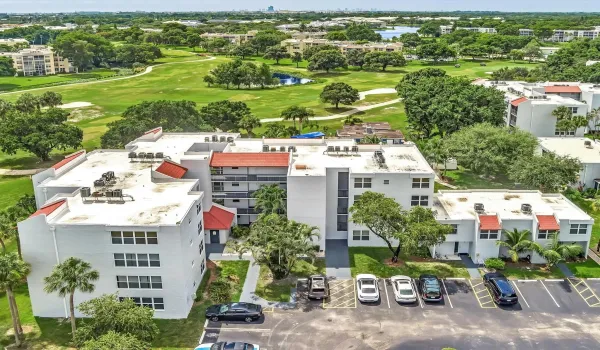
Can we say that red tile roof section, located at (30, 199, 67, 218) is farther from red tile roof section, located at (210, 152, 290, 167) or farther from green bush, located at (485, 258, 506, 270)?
green bush, located at (485, 258, 506, 270)

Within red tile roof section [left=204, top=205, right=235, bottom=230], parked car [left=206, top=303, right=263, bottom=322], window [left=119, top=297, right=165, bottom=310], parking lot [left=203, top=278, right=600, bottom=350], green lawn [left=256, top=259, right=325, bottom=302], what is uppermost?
red tile roof section [left=204, top=205, right=235, bottom=230]

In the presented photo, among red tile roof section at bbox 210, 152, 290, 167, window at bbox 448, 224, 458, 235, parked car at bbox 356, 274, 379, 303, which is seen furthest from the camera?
red tile roof section at bbox 210, 152, 290, 167

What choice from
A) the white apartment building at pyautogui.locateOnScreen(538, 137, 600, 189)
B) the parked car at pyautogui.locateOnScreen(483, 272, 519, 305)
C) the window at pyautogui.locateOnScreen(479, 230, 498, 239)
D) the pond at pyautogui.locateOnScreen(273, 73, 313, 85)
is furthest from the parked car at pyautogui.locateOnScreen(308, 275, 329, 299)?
the pond at pyautogui.locateOnScreen(273, 73, 313, 85)

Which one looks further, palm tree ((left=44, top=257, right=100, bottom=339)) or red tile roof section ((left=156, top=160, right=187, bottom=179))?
red tile roof section ((left=156, top=160, right=187, bottom=179))

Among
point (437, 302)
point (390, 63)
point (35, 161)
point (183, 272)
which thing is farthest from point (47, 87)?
point (437, 302)

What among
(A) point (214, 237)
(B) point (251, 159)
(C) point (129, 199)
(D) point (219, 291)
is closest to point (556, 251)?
(D) point (219, 291)

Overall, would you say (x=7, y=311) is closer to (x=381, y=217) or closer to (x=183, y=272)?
(x=183, y=272)
